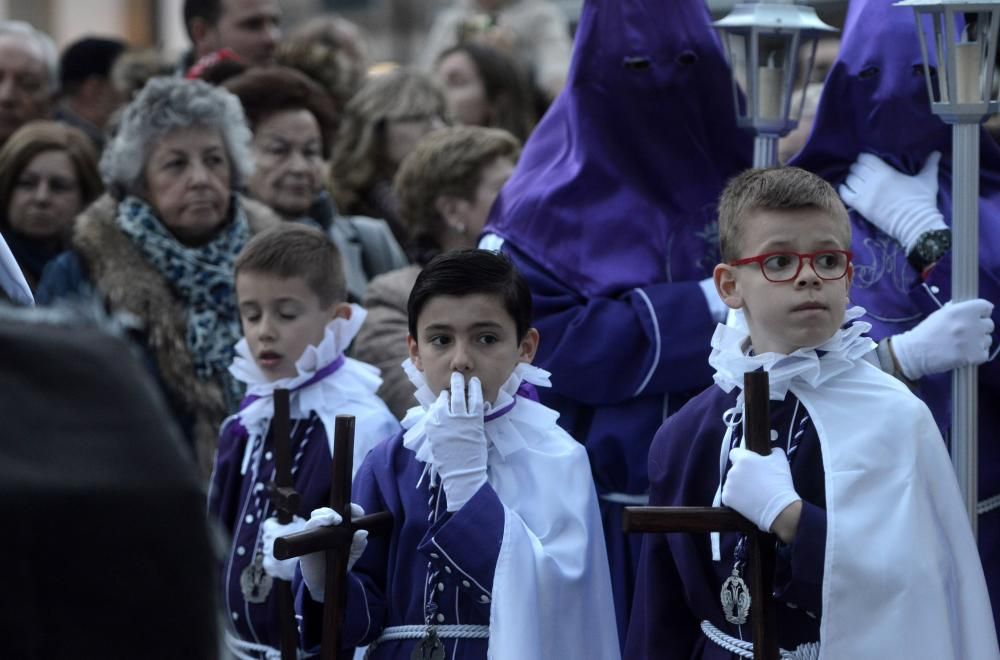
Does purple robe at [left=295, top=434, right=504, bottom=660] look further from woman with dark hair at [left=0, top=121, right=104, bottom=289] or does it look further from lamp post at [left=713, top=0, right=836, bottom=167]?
woman with dark hair at [left=0, top=121, right=104, bottom=289]

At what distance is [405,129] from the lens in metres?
6.43

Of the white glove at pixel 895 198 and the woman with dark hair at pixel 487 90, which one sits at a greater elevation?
the woman with dark hair at pixel 487 90

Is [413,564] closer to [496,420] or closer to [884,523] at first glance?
[496,420]

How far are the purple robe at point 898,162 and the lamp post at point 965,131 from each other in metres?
0.22

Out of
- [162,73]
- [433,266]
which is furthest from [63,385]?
[162,73]

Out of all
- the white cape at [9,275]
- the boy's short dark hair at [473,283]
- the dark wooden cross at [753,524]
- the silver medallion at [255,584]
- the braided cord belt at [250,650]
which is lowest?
the braided cord belt at [250,650]

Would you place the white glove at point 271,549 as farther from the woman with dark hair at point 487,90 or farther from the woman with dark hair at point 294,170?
the woman with dark hair at point 487,90

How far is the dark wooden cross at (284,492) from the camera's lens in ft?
11.6

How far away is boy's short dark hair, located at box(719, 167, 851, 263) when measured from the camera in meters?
3.15

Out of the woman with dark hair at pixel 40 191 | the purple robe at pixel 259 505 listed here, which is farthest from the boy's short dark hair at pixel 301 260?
the woman with dark hair at pixel 40 191

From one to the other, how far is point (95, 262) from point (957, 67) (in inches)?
113

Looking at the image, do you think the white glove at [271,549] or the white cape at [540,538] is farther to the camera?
the white glove at [271,549]

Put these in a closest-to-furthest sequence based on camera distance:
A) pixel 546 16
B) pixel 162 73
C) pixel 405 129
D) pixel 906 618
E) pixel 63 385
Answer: pixel 63 385
pixel 906 618
pixel 405 129
pixel 162 73
pixel 546 16

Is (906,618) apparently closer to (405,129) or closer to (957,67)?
(957,67)
